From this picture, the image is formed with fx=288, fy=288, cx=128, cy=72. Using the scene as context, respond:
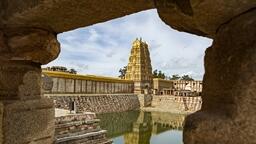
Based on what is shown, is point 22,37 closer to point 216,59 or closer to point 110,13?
point 110,13

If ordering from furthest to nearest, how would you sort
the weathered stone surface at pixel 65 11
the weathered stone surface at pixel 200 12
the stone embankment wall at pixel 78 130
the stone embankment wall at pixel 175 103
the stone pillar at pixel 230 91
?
1. the stone embankment wall at pixel 175 103
2. the stone embankment wall at pixel 78 130
3. the weathered stone surface at pixel 65 11
4. the weathered stone surface at pixel 200 12
5. the stone pillar at pixel 230 91

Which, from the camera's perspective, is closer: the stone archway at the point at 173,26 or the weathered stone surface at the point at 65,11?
the stone archway at the point at 173,26

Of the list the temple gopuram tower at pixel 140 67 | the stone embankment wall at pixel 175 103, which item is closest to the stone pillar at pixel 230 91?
the stone embankment wall at pixel 175 103

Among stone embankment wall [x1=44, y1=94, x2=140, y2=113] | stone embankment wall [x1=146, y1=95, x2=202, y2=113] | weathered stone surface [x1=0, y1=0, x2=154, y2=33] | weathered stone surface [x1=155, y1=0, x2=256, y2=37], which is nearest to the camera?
weathered stone surface [x1=155, y1=0, x2=256, y2=37]

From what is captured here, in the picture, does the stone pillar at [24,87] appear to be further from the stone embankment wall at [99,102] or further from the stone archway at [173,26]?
the stone embankment wall at [99,102]

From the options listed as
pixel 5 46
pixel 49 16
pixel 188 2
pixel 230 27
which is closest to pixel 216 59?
pixel 230 27

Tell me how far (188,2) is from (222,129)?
1.56ft

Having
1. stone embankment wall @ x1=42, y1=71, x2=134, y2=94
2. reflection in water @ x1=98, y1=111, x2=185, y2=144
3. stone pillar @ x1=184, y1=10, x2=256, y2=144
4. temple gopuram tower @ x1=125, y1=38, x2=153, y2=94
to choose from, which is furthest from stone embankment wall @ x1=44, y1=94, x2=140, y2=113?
stone pillar @ x1=184, y1=10, x2=256, y2=144

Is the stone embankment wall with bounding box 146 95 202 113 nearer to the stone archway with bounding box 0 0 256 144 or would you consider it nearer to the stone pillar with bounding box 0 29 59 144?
the stone pillar with bounding box 0 29 59 144

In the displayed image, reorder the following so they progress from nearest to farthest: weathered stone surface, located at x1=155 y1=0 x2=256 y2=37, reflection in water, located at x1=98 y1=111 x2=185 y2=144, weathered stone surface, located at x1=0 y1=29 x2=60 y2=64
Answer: weathered stone surface, located at x1=155 y1=0 x2=256 y2=37
weathered stone surface, located at x1=0 y1=29 x2=60 y2=64
reflection in water, located at x1=98 y1=111 x2=185 y2=144

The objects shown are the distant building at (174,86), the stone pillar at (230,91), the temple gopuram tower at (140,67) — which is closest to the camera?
the stone pillar at (230,91)

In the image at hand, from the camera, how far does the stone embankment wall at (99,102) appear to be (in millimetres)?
17047

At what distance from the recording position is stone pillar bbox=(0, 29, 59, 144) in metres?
2.04

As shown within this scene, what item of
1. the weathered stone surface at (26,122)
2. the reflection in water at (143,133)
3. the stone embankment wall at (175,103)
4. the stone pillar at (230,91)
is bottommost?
the reflection in water at (143,133)
